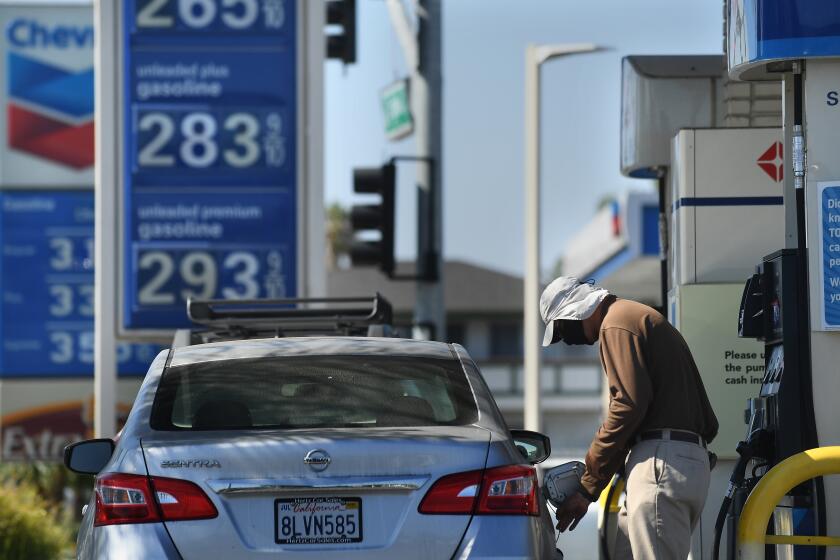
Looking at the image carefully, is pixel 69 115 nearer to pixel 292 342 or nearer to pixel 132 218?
pixel 132 218

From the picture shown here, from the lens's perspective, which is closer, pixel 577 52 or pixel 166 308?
pixel 166 308

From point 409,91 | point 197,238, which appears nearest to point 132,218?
point 197,238

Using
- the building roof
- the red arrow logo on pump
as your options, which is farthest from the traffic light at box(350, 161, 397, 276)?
the building roof

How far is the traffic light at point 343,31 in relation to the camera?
15.8 meters

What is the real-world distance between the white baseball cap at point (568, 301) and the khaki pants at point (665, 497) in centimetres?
59

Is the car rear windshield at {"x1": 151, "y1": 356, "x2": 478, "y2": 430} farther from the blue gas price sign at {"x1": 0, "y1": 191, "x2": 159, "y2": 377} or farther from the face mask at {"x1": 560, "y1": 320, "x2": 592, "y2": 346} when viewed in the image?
the blue gas price sign at {"x1": 0, "y1": 191, "x2": 159, "y2": 377}

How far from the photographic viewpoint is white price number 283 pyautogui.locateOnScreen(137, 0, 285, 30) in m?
15.1

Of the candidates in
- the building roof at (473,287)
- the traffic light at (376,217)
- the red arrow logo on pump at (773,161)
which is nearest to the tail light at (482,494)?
the red arrow logo on pump at (773,161)

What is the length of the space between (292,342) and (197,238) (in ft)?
25.5

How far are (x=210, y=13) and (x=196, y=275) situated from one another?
2310mm

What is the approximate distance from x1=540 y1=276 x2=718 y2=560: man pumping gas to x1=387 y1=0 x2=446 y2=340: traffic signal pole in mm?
7606

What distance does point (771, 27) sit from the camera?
7.58m

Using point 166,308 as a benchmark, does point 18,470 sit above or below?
below

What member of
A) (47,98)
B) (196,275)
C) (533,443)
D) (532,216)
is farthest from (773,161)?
(47,98)
